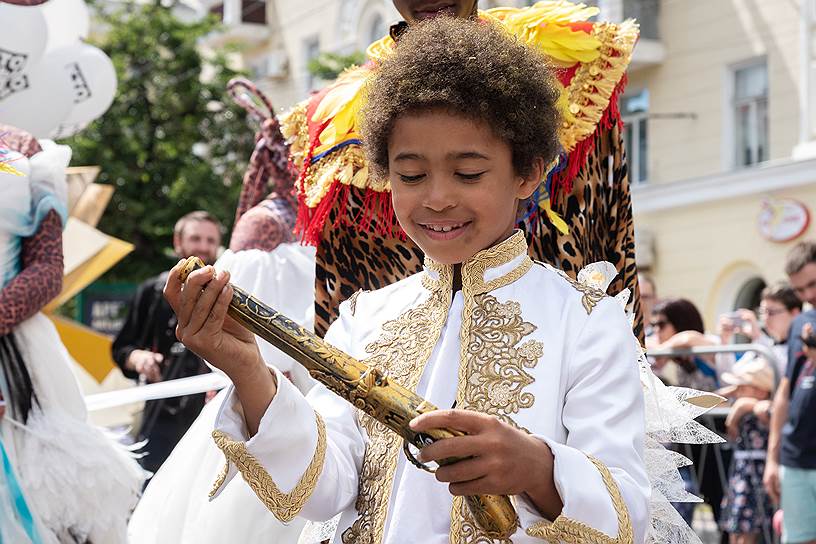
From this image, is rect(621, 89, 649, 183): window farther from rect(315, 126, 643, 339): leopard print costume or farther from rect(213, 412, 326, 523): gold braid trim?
rect(213, 412, 326, 523): gold braid trim

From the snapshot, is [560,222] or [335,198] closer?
[560,222]

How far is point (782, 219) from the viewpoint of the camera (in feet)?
52.6

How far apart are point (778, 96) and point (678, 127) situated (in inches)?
76.8

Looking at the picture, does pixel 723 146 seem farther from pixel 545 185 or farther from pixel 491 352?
pixel 491 352

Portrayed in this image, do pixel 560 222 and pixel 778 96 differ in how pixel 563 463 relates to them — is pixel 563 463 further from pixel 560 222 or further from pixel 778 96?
pixel 778 96

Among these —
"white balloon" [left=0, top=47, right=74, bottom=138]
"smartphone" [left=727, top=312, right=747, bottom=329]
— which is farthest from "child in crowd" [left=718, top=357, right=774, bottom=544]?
"white balloon" [left=0, top=47, right=74, bottom=138]

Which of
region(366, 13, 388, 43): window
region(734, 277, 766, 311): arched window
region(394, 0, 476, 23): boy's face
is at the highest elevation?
region(394, 0, 476, 23): boy's face

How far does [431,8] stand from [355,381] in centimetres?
122

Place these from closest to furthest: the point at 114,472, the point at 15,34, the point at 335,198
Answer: the point at 335,198
the point at 114,472
the point at 15,34

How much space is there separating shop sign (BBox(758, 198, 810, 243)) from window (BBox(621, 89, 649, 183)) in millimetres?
2569

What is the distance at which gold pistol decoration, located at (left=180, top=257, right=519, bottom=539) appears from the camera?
199 cm

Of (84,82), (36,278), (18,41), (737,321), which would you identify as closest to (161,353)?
(84,82)

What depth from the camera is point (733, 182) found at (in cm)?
1684

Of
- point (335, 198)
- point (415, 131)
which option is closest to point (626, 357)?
point (415, 131)
